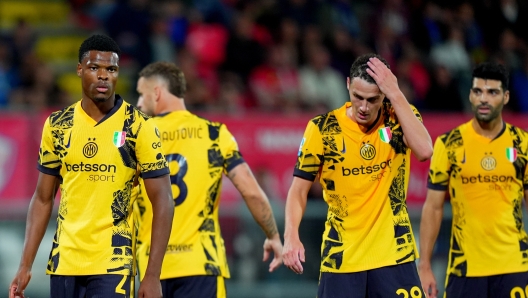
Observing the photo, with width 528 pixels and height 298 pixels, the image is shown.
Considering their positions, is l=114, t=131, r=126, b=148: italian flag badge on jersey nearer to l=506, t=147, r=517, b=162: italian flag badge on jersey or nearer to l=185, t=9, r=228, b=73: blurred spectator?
l=506, t=147, r=517, b=162: italian flag badge on jersey

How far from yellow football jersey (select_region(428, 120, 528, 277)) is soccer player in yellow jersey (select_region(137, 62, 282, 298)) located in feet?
4.88

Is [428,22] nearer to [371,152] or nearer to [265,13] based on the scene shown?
[265,13]

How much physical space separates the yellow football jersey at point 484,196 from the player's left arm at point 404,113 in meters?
1.49

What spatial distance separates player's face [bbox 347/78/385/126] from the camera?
20.6 ft

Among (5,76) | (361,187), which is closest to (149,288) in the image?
(361,187)

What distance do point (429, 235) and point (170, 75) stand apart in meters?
2.50

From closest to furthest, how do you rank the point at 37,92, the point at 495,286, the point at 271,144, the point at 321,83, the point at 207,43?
the point at 495,286, the point at 271,144, the point at 37,92, the point at 321,83, the point at 207,43

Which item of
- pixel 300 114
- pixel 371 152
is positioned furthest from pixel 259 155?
pixel 371 152

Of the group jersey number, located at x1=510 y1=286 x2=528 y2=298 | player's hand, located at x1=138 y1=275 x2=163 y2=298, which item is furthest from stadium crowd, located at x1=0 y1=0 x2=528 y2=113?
player's hand, located at x1=138 y1=275 x2=163 y2=298

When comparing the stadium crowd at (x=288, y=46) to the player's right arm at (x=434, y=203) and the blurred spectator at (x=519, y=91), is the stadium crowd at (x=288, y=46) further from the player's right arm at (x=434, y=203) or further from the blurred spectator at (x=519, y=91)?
the player's right arm at (x=434, y=203)

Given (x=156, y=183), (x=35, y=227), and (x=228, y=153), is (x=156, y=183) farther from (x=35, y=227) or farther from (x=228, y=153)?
(x=228, y=153)

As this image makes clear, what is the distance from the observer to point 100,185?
579cm

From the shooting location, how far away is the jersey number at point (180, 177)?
24.2 ft

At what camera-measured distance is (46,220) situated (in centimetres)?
604
